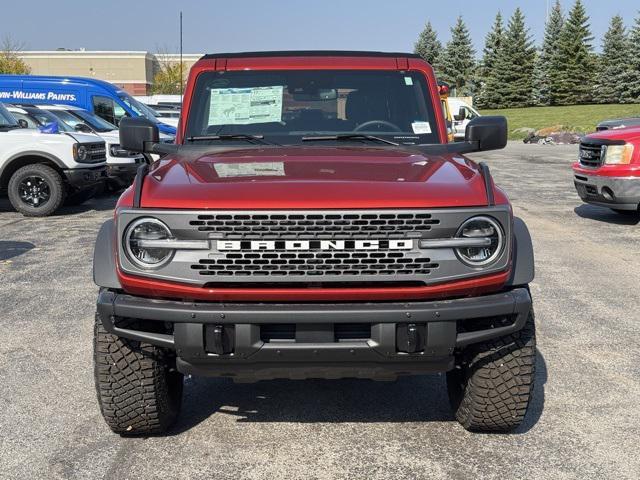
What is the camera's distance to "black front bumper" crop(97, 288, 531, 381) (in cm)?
313

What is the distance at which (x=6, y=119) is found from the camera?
12422 mm

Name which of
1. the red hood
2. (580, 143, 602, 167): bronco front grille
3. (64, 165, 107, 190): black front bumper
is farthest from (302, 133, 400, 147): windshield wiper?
(64, 165, 107, 190): black front bumper

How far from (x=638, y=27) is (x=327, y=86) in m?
66.3

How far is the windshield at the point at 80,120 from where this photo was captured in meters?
14.8

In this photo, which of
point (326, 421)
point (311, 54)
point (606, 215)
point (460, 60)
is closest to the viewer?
point (326, 421)

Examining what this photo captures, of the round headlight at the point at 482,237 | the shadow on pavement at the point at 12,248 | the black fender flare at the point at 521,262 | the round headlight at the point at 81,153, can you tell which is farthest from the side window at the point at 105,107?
the round headlight at the point at 482,237

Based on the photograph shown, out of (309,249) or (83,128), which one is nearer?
(309,249)

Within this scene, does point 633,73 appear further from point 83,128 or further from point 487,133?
point 487,133

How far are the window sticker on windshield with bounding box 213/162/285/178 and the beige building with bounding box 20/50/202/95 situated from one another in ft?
306

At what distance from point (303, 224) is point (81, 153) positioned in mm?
9624

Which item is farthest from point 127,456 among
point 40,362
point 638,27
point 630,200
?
point 638,27

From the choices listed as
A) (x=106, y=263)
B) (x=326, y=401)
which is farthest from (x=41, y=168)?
(x=106, y=263)

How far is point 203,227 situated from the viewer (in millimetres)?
3180

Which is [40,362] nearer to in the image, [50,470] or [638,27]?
[50,470]
